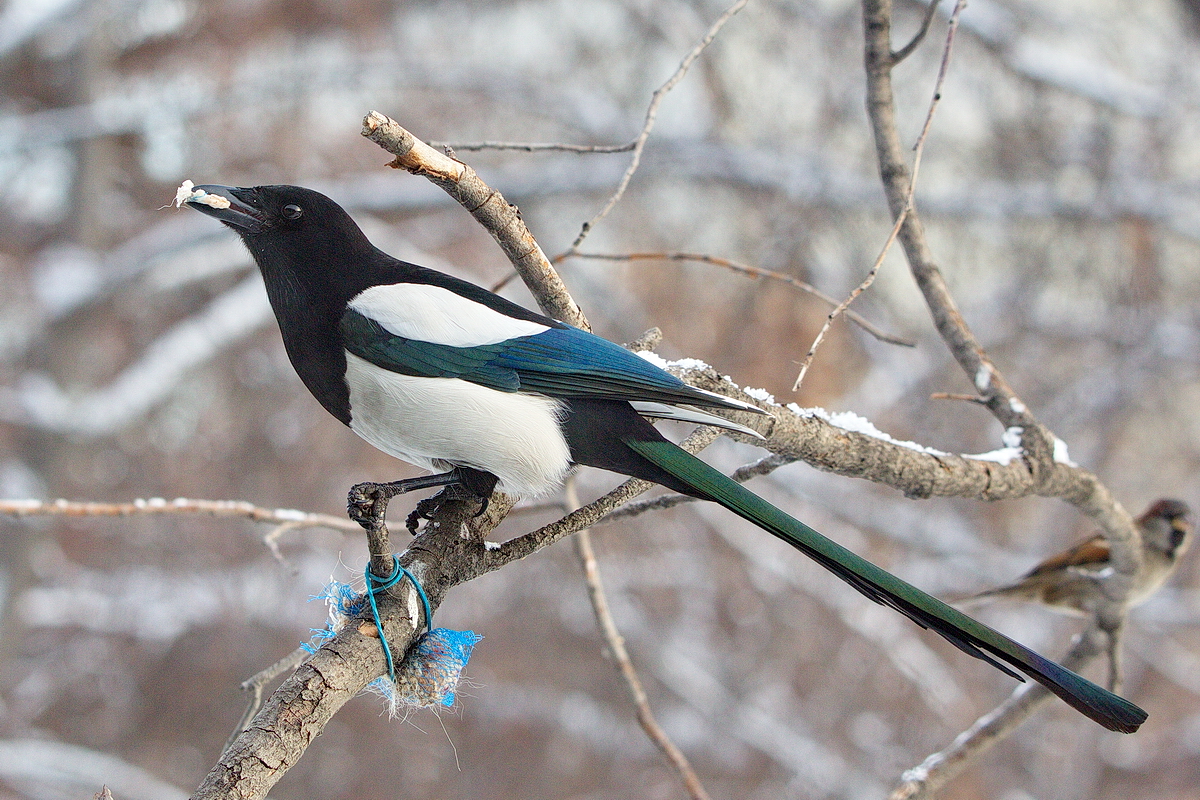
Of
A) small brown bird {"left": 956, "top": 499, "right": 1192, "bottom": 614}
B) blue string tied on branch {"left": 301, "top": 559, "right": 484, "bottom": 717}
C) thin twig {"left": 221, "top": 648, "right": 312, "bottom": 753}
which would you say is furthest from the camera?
small brown bird {"left": 956, "top": 499, "right": 1192, "bottom": 614}

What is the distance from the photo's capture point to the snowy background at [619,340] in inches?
172

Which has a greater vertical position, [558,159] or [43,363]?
[558,159]

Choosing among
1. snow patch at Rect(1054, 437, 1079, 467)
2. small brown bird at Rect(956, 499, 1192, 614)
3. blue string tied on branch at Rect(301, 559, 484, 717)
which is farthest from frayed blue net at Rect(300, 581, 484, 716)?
small brown bird at Rect(956, 499, 1192, 614)

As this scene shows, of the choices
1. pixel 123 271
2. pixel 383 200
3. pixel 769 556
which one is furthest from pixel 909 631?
pixel 123 271

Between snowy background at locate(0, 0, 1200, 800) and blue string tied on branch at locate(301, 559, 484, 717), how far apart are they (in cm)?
324

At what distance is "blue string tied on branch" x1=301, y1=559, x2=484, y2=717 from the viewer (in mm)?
1004

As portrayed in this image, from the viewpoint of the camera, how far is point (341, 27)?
6359 millimetres

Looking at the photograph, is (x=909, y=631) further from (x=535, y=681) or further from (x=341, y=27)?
(x=341, y=27)

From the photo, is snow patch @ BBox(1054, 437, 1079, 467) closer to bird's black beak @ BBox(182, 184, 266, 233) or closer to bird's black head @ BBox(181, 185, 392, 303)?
bird's black head @ BBox(181, 185, 392, 303)

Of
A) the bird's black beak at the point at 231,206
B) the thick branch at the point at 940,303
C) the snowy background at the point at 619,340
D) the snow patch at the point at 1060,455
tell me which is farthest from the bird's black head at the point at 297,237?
the snowy background at the point at 619,340

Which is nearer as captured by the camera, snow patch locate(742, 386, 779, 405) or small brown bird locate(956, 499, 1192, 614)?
snow patch locate(742, 386, 779, 405)

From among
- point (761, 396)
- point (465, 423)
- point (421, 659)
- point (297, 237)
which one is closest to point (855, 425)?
point (761, 396)

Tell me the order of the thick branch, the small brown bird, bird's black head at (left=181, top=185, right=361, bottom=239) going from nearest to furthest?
bird's black head at (left=181, top=185, right=361, bottom=239) → the thick branch → the small brown bird

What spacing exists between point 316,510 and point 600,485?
2.44 m
